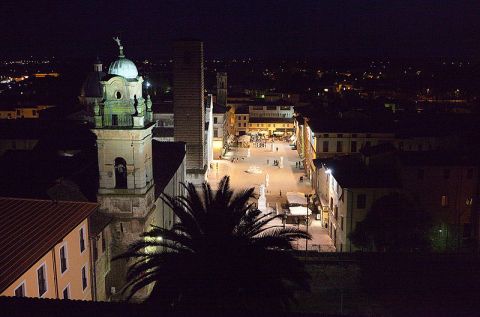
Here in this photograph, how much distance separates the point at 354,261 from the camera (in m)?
32.5

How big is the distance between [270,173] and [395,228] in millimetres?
33171

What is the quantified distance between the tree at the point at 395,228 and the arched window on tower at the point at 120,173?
1685 centimetres

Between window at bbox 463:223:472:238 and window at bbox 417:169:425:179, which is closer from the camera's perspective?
window at bbox 417:169:425:179

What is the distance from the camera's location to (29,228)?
2045 centimetres

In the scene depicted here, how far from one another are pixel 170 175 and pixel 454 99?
15195 centimetres

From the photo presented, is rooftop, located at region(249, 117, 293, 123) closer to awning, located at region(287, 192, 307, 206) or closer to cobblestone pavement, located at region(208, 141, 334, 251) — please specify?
cobblestone pavement, located at region(208, 141, 334, 251)

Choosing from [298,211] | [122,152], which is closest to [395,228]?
[298,211]

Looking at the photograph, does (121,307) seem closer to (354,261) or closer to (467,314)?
(354,261)

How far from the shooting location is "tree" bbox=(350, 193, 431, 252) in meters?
35.5

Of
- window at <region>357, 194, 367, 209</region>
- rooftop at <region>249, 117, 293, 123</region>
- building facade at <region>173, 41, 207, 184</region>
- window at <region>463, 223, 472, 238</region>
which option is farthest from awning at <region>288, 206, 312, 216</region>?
rooftop at <region>249, 117, 293, 123</region>

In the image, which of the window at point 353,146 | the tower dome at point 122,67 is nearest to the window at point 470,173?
the window at point 353,146

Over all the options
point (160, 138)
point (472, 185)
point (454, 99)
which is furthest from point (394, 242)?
point (454, 99)

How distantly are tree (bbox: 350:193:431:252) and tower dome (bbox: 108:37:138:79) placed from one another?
19364 mm

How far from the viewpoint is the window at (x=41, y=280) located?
19.6 m
